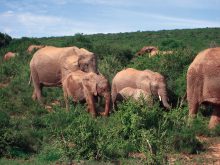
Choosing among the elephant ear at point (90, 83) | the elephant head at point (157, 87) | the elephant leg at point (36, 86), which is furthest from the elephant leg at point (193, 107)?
the elephant leg at point (36, 86)

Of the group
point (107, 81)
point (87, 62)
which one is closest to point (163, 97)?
point (107, 81)

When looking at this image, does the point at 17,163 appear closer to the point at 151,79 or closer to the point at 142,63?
the point at 151,79

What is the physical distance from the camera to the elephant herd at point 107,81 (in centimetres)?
1035

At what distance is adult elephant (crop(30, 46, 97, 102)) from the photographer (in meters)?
13.7

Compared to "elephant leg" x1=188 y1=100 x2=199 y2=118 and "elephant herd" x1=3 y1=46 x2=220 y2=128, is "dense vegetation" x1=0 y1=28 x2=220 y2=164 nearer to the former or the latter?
"elephant leg" x1=188 y1=100 x2=199 y2=118

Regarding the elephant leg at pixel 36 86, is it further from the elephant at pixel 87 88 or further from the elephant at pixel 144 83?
the elephant at pixel 144 83

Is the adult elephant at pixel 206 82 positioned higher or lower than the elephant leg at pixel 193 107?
higher

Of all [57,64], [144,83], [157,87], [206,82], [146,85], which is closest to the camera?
[206,82]

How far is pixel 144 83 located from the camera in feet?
44.6

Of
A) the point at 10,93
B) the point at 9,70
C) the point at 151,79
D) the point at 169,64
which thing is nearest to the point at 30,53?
the point at 9,70

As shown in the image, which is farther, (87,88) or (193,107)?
(87,88)

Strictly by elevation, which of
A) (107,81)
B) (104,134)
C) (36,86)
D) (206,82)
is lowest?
(36,86)

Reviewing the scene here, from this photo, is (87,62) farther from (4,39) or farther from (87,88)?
(4,39)

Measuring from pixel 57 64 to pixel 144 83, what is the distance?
261cm
